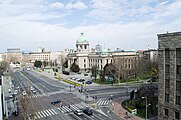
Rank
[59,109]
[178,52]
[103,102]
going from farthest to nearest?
[103,102] → [59,109] → [178,52]

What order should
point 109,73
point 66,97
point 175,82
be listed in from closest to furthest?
point 175,82 < point 66,97 < point 109,73

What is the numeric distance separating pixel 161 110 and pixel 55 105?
84.1 feet

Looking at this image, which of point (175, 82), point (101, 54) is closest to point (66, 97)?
point (175, 82)

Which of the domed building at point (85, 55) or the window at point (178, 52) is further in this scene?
the domed building at point (85, 55)

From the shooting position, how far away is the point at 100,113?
138ft

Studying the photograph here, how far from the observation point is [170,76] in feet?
102

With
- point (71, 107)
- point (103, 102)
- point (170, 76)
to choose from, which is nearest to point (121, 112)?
point (103, 102)

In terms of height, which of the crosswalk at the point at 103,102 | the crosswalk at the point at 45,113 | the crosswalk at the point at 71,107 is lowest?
the crosswalk at the point at 45,113

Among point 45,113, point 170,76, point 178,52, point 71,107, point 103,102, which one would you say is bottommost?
point 45,113

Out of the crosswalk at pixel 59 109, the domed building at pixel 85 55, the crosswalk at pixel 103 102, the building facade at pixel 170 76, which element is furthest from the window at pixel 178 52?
the domed building at pixel 85 55

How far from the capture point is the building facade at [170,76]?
3016 cm

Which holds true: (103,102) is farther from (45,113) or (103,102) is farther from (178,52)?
(178,52)

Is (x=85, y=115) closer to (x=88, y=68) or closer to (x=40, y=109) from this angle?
(x=40, y=109)

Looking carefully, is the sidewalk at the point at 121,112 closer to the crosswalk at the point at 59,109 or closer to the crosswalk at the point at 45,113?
the crosswalk at the point at 59,109
